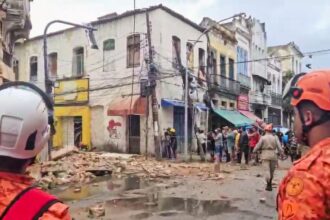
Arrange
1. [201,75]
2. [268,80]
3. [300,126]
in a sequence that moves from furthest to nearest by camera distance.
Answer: [268,80] < [201,75] < [300,126]

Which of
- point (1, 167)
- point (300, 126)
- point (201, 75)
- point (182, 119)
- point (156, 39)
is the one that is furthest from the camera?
point (201, 75)

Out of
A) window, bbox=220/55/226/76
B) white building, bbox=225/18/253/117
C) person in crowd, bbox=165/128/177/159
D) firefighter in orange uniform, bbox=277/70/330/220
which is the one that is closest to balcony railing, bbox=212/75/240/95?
window, bbox=220/55/226/76

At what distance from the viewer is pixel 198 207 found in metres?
10.2

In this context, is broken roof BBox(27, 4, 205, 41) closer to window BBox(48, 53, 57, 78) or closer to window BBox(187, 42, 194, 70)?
window BBox(187, 42, 194, 70)

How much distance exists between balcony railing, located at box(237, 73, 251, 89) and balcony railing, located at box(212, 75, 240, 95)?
1.19 m

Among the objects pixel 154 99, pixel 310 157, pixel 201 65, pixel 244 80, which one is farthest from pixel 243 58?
pixel 310 157

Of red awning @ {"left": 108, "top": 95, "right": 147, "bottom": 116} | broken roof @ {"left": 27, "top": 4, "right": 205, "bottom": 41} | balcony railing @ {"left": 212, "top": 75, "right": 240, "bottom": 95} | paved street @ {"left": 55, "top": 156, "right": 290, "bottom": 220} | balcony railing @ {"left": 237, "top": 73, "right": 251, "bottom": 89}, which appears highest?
broken roof @ {"left": 27, "top": 4, "right": 205, "bottom": 41}

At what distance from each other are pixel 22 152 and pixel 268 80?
145 feet

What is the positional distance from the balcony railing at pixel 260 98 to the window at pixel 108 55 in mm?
16410

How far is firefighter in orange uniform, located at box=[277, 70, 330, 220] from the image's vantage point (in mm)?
1840

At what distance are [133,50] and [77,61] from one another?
181 inches

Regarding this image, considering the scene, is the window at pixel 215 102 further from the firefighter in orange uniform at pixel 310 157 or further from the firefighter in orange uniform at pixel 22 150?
the firefighter in orange uniform at pixel 22 150

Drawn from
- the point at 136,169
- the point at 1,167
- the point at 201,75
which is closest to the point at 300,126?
the point at 1,167

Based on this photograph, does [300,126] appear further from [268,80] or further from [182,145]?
[268,80]
